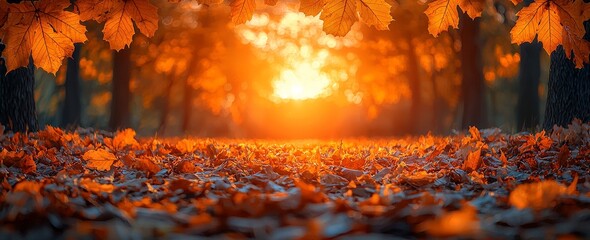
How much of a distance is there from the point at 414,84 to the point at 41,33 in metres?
17.0

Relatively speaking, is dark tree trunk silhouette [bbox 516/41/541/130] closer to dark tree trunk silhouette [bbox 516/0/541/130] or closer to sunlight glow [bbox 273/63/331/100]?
dark tree trunk silhouette [bbox 516/0/541/130]

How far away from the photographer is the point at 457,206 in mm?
2084

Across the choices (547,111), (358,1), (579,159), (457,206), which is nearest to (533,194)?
(457,206)

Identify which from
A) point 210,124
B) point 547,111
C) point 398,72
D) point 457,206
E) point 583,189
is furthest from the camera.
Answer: point 210,124

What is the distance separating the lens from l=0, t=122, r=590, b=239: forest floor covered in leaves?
157cm

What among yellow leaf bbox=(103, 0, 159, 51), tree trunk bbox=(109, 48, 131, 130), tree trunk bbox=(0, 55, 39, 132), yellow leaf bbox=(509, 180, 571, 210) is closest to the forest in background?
tree trunk bbox=(109, 48, 131, 130)

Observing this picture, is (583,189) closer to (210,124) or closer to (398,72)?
(398,72)

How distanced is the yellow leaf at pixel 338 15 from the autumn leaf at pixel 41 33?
5.01ft

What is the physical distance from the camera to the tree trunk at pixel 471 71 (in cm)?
1330

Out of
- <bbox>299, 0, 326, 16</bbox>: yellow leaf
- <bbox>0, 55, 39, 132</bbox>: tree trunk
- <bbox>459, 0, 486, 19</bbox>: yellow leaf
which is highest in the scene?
<bbox>459, 0, 486, 19</bbox>: yellow leaf

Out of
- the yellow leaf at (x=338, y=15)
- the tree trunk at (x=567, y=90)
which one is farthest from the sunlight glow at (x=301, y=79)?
the yellow leaf at (x=338, y=15)

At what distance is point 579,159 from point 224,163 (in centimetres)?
282

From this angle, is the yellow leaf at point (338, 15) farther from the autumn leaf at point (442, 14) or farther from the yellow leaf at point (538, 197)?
the yellow leaf at point (538, 197)

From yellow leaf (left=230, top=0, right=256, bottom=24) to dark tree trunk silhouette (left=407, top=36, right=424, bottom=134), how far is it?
1521 centimetres
